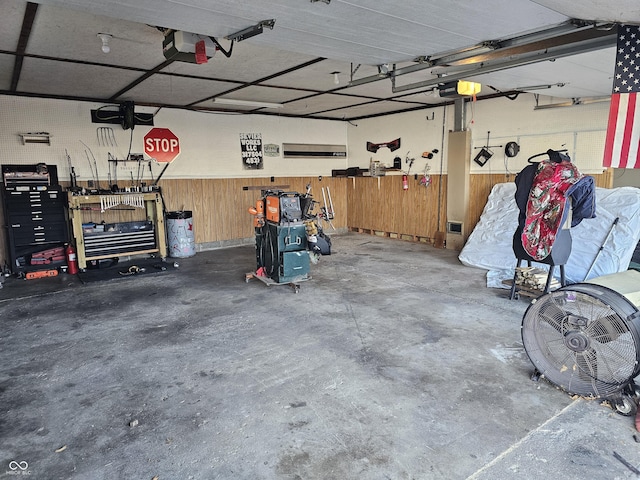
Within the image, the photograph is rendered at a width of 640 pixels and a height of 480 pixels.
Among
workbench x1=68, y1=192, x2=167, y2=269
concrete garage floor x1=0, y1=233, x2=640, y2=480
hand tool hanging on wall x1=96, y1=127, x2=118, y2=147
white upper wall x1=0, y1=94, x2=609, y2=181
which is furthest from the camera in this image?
hand tool hanging on wall x1=96, y1=127, x2=118, y2=147

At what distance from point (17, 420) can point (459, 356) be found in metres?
3.00

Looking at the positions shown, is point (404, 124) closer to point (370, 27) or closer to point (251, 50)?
point (251, 50)

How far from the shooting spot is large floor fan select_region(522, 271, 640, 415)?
87.6 inches

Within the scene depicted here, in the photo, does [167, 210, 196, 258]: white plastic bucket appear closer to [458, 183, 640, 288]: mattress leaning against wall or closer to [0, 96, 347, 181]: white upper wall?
[0, 96, 347, 181]: white upper wall

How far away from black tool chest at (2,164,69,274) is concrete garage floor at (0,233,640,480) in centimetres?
144

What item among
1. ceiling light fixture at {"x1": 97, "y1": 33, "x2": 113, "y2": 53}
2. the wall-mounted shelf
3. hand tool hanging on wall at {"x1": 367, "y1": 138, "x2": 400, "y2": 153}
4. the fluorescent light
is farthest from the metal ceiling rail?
the wall-mounted shelf

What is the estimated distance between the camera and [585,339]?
7.63ft

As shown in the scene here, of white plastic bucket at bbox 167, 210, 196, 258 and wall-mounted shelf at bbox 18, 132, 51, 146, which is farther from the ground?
wall-mounted shelf at bbox 18, 132, 51, 146

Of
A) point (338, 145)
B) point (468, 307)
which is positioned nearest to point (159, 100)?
point (338, 145)

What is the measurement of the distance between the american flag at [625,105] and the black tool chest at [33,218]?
6648mm

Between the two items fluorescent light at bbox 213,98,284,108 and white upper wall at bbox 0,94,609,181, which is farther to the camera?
fluorescent light at bbox 213,98,284,108

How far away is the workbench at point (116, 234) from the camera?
5959 mm

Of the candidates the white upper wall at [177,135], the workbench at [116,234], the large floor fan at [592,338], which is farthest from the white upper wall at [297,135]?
the large floor fan at [592,338]

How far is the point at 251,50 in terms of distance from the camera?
393 centimetres
